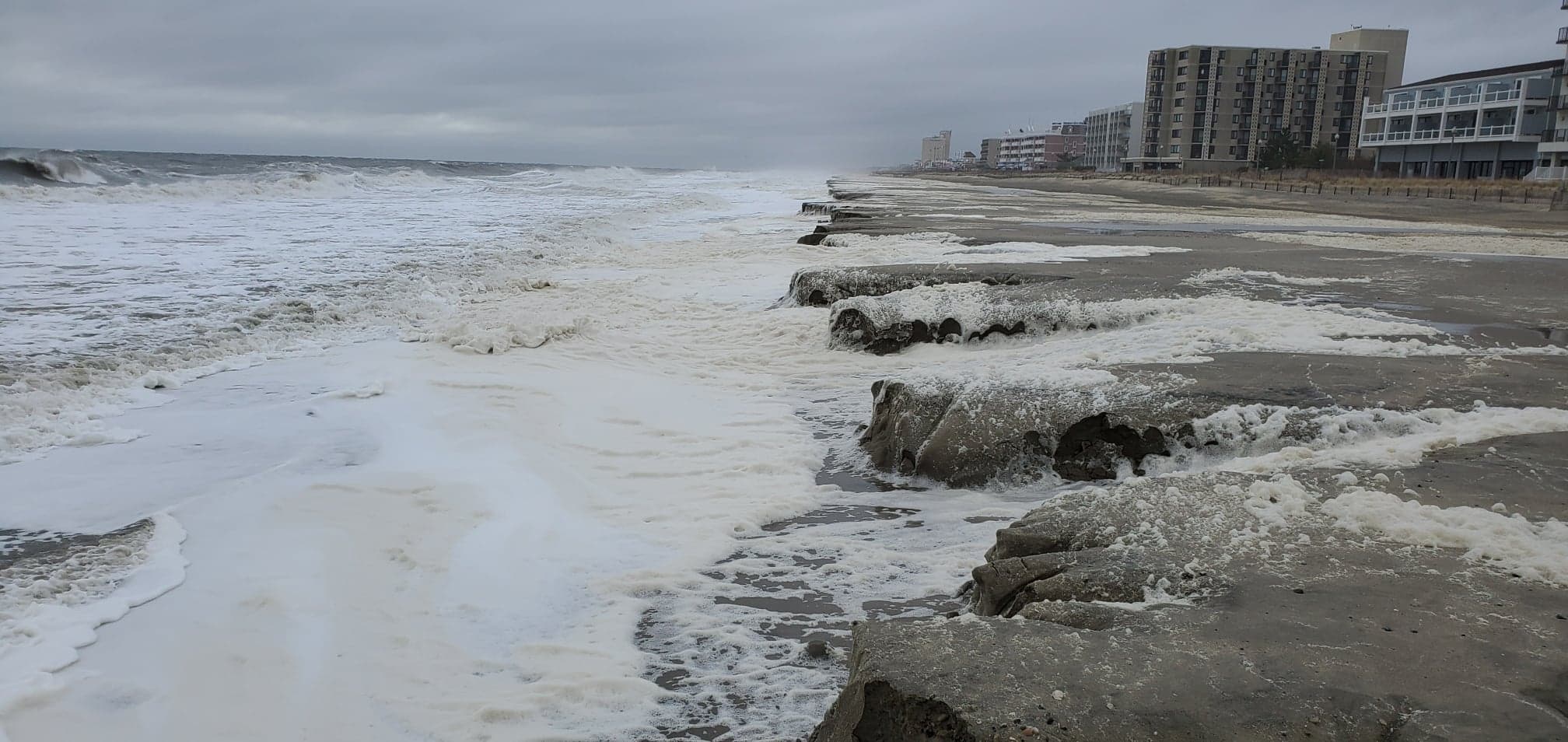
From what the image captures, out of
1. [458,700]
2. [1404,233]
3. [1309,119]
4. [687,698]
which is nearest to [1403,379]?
[687,698]

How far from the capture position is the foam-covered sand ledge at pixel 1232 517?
2234 millimetres

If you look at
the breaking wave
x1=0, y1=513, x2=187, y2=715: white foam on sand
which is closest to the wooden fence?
x1=0, y1=513, x2=187, y2=715: white foam on sand

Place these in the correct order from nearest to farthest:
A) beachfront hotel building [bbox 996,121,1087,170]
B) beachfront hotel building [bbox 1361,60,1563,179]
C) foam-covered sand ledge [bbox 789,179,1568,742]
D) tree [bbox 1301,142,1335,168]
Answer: foam-covered sand ledge [bbox 789,179,1568,742]
beachfront hotel building [bbox 1361,60,1563,179]
tree [bbox 1301,142,1335,168]
beachfront hotel building [bbox 996,121,1087,170]

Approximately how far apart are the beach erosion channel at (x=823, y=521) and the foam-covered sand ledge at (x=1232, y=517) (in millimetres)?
15

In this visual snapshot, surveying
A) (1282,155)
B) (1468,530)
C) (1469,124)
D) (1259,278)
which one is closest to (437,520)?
(1468,530)

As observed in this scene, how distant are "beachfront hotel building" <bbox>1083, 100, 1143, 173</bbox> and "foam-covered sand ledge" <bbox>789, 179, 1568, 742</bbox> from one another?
121m

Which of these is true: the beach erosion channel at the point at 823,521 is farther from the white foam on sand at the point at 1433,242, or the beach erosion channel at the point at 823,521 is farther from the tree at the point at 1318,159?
the tree at the point at 1318,159

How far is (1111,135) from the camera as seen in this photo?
5704 inches

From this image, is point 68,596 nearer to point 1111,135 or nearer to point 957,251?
point 957,251

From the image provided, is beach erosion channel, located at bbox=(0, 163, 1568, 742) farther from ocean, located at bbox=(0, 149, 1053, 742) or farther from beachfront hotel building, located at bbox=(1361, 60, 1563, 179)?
beachfront hotel building, located at bbox=(1361, 60, 1563, 179)

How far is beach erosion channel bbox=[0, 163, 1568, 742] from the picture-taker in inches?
97.7

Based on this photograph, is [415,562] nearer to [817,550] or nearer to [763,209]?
[817,550]

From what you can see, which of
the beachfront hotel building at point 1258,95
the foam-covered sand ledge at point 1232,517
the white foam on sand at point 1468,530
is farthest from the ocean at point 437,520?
the beachfront hotel building at point 1258,95

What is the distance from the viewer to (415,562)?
400cm
